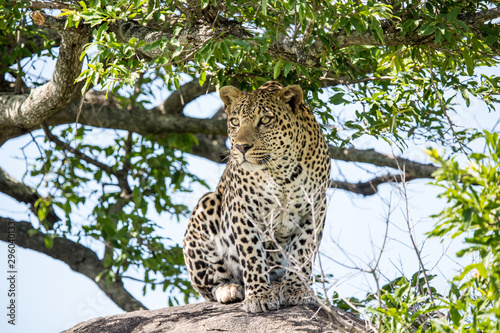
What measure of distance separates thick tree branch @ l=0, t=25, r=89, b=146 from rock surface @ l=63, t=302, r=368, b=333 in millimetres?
2926

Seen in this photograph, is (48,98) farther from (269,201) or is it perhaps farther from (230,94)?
(269,201)

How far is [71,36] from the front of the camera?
25.9 ft

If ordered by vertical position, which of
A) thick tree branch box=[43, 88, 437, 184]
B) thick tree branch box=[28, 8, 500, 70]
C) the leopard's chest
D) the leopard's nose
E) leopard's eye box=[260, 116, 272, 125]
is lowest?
the leopard's chest

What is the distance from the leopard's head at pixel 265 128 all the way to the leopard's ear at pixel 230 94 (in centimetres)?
3

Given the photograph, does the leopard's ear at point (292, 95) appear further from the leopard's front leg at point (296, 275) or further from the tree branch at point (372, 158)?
the tree branch at point (372, 158)

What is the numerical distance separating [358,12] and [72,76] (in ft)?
12.6

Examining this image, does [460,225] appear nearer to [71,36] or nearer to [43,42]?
[71,36]

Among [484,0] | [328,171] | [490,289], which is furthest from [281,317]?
[484,0]

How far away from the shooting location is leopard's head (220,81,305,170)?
264 inches

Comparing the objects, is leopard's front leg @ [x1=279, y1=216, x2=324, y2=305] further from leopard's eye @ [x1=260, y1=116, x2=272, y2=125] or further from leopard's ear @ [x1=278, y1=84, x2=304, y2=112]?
leopard's ear @ [x1=278, y1=84, x2=304, y2=112]

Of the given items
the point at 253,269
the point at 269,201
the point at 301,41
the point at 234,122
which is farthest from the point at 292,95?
the point at 253,269

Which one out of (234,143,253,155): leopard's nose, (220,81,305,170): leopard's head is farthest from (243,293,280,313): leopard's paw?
(234,143,253,155): leopard's nose

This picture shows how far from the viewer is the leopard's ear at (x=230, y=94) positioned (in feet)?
23.2

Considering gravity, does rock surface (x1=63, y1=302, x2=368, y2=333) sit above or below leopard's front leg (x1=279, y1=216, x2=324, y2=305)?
below
